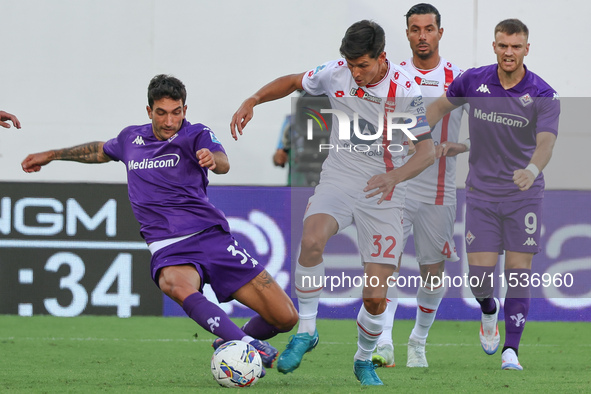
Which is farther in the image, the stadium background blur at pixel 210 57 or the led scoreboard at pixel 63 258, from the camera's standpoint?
the stadium background blur at pixel 210 57

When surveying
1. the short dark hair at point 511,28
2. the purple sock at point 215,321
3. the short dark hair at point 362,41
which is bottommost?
the purple sock at point 215,321

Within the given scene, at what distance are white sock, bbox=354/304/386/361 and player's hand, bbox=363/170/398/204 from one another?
2.18 feet

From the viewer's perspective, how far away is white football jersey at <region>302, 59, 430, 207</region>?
17.6 ft

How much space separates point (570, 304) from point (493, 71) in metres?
3.41

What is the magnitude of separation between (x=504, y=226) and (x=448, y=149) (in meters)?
0.77

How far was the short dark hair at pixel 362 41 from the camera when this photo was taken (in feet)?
16.2

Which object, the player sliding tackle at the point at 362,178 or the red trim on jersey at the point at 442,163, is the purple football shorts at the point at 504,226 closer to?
the red trim on jersey at the point at 442,163

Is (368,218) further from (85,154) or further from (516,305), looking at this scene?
(85,154)

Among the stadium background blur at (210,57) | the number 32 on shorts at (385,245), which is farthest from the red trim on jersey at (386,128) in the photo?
the stadium background blur at (210,57)

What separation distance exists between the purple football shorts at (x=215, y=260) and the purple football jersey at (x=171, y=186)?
0.07 meters

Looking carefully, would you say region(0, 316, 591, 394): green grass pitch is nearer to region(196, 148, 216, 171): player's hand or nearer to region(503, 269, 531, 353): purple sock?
region(503, 269, 531, 353): purple sock

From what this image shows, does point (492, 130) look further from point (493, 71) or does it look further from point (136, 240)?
point (136, 240)

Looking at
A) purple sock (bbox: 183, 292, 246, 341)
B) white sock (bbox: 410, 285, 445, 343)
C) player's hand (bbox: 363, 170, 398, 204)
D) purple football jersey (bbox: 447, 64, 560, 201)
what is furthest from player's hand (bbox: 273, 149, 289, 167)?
purple sock (bbox: 183, 292, 246, 341)

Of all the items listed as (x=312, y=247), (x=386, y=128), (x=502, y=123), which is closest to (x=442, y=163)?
(x=502, y=123)
